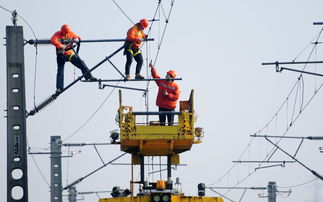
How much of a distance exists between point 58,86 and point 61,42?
145 centimetres

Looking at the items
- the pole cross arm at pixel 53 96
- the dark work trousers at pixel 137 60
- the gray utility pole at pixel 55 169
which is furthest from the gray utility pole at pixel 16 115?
the gray utility pole at pixel 55 169

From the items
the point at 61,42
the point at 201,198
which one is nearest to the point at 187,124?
the point at 201,198

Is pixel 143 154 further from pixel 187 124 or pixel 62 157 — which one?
pixel 62 157

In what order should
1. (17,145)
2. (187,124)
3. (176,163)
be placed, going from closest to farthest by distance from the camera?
(17,145)
(187,124)
(176,163)

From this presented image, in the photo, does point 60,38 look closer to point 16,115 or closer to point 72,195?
point 16,115

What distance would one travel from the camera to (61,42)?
30.6m

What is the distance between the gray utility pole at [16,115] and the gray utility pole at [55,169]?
87.0 ft

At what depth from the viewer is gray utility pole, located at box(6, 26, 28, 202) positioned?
73.7 feet

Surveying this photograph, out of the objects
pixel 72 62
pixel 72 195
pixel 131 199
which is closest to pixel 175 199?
pixel 131 199

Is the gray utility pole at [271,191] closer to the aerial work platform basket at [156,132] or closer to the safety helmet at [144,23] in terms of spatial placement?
the aerial work platform basket at [156,132]

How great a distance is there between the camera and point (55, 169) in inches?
1975

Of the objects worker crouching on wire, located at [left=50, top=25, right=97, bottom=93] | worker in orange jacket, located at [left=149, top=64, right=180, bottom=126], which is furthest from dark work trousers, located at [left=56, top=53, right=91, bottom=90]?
worker in orange jacket, located at [left=149, top=64, right=180, bottom=126]

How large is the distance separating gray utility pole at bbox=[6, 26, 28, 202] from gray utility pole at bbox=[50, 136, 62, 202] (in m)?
26.5

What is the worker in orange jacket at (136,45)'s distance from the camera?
1268 inches
